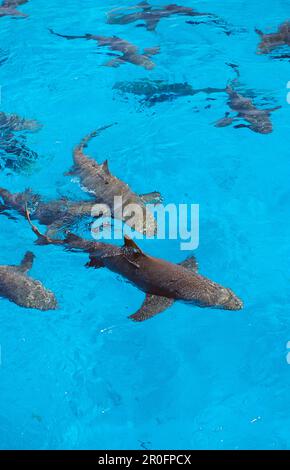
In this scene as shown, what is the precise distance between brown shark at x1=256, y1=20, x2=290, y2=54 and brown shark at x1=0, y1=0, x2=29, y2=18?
6320 millimetres

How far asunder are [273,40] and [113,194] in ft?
21.6

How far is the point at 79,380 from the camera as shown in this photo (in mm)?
6660

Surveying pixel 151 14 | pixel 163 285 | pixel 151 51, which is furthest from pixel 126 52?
pixel 163 285

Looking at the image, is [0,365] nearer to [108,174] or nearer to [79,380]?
[79,380]

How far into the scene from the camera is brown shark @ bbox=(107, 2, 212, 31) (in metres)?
14.5

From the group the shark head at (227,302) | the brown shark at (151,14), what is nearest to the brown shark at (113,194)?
the shark head at (227,302)

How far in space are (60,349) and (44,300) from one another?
634 mm

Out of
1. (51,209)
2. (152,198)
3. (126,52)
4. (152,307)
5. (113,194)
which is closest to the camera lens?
(152,307)

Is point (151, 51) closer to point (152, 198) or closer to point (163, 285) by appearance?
point (152, 198)

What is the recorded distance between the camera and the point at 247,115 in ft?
34.2

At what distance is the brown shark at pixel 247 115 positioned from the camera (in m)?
10.1

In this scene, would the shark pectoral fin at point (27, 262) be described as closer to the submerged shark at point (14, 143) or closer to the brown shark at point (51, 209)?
the brown shark at point (51, 209)

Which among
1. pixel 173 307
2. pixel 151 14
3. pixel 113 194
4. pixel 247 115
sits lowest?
pixel 173 307
